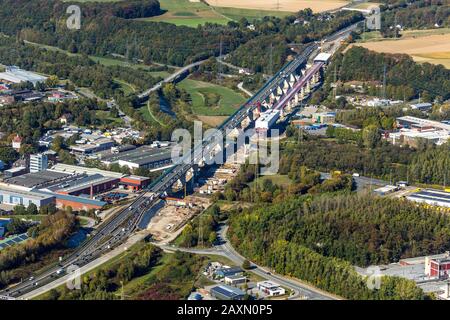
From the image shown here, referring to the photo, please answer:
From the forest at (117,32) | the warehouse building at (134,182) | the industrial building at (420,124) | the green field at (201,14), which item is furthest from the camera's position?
the green field at (201,14)

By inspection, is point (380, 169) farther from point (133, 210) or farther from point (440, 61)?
point (440, 61)

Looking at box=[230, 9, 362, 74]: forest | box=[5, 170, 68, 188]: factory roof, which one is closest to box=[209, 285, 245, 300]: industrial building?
box=[5, 170, 68, 188]: factory roof

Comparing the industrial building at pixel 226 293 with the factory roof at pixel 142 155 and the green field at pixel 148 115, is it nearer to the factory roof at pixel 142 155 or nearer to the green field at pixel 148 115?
the factory roof at pixel 142 155

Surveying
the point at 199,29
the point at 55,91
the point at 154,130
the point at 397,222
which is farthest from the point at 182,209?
the point at 199,29

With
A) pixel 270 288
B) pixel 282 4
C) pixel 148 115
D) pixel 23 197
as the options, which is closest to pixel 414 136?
pixel 148 115

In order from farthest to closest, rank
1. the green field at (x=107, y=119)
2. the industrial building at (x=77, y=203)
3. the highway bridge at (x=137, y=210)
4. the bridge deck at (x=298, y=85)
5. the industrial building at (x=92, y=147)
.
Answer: the bridge deck at (x=298, y=85) < the green field at (x=107, y=119) < the industrial building at (x=92, y=147) < the industrial building at (x=77, y=203) < the highway bridge at (x=137, y=210)

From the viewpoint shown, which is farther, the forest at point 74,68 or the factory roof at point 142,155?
the forest at point 74,68

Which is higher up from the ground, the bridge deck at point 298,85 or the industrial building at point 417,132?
the bridge deck at point 298,85

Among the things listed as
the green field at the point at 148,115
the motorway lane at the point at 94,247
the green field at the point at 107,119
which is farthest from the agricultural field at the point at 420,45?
the motorway lane at the point at 94,247
